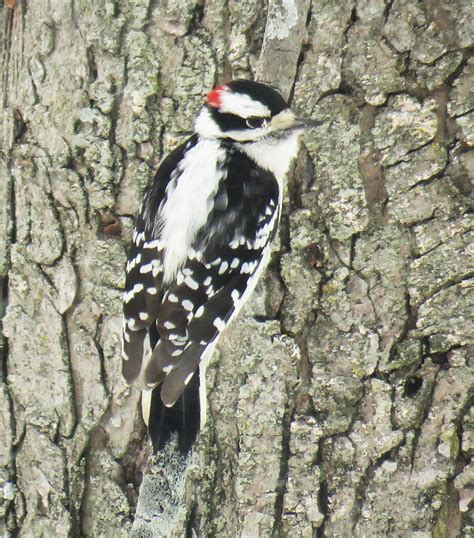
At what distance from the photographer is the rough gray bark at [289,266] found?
2.96m

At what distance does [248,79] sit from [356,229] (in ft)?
1.96

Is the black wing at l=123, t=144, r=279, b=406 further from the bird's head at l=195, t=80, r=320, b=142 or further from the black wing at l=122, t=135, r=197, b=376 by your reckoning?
the bird's head at l=195, t=80, r=320, b=142

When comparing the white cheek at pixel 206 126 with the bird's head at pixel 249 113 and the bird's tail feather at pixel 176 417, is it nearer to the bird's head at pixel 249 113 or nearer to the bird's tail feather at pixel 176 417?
the bird's head at pixel 249 113

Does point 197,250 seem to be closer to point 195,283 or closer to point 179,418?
point 195,283

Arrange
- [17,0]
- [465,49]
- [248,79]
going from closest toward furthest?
[465,49] < [248,79] < [17,0]

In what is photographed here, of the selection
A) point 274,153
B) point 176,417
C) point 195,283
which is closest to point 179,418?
point 176,417

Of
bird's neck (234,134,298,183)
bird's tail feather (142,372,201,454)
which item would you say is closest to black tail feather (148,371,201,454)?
bird's tail feather (142,372,201,454)

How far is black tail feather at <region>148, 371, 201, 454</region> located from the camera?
3035 millimetres

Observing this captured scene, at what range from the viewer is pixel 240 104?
10.1 feet

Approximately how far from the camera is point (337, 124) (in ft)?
9.92

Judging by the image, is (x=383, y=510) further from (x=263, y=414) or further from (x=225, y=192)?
(x=225, y=192)

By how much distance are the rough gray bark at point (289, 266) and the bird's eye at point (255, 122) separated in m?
0.18

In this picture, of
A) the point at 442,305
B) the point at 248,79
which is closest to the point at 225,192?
the point at 248,79

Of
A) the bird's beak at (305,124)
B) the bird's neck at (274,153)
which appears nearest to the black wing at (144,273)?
the bird's neck at (274,153)
